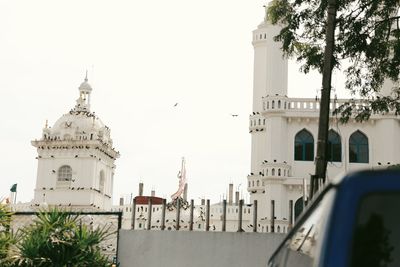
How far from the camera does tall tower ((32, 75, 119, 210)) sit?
5097 cm

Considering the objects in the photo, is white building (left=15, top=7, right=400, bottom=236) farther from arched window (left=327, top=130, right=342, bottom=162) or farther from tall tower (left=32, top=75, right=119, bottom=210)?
tall tower (left=32, top=75, right=119, bottom=210)

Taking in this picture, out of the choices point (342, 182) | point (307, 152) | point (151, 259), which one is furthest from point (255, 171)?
point (342, 182)

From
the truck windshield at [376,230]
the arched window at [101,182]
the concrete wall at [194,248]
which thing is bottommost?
the concrete wall at [194,248]

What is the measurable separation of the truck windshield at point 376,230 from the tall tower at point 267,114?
85.9 ft

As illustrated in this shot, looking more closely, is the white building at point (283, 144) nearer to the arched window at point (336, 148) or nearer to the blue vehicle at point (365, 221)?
the arched window at point (336, 148)

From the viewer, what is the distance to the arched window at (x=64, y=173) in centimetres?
5225

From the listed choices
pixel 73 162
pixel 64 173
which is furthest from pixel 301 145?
pixel 64 173

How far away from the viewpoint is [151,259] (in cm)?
1148

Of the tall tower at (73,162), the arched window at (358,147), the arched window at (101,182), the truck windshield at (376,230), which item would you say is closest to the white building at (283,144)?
the arched window at (358,147)

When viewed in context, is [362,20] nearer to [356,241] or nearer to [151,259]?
[151,259]

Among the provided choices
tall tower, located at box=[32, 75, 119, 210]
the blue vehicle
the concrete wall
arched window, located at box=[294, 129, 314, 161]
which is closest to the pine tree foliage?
the concrete wall

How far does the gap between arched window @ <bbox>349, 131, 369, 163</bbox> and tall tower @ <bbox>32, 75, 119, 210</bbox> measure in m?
27.7

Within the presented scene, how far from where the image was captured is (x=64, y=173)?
52750mm

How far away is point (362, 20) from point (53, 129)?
45886mm
